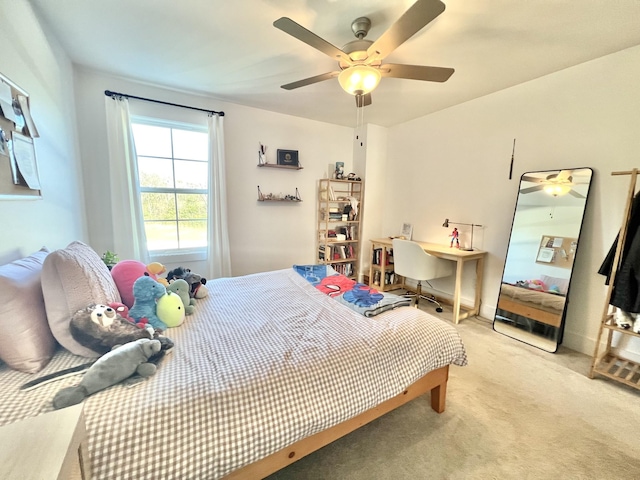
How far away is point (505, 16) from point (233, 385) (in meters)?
2.43

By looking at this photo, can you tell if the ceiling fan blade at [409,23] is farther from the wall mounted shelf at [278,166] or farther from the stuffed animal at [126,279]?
the wall mounted shelf at [278,166]

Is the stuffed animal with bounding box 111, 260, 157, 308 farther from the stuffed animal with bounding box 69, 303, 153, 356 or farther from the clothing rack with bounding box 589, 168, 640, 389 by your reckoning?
the clothing rack with bounding box 589, 168, 640, 389

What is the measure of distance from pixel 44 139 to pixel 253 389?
2.10 m

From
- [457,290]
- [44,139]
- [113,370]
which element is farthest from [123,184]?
[457,290]

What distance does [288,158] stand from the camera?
11.2 ft

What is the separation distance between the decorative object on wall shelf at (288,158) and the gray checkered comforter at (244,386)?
230 cm

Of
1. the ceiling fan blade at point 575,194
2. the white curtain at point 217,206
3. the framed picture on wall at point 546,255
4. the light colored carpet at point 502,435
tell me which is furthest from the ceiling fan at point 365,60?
the light colored carpet at point 502,435

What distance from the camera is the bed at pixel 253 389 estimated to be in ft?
2.55

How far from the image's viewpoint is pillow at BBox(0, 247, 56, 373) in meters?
0.90

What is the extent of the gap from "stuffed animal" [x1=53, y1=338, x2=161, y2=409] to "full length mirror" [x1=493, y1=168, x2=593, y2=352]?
2920 mm

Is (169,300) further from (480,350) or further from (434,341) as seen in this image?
(480,350)

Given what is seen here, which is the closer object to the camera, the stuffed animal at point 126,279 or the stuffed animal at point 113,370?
the stuffed animal at point 113,370

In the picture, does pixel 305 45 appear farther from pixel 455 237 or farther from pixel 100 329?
pixel 455 237

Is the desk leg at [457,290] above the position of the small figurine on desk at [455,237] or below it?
below
